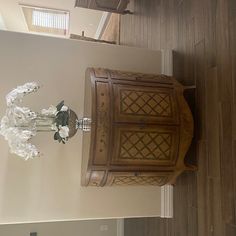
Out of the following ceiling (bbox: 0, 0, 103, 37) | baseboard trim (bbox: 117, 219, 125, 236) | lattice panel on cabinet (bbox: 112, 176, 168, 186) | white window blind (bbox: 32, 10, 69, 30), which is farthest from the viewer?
white window blind (bbox: 32, 10, 69, 30)

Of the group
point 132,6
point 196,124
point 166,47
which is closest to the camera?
point 196,124

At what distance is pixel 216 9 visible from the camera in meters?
2.06

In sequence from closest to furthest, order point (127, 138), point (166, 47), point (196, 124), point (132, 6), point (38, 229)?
point (127, 138), point (196, 124), point (166, 47), point (132, 6), point (38, 229)

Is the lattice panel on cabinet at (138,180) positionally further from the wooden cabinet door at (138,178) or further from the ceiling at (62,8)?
the ceiling at (62,8)

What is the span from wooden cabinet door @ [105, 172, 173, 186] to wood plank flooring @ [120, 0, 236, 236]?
221mm

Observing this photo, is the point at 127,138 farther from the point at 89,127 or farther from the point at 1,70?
the point at 1,70

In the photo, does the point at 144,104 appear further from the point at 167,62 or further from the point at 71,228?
the point at 71,228

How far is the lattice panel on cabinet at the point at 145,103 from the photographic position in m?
2.08

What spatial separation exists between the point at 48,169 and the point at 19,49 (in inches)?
40.6

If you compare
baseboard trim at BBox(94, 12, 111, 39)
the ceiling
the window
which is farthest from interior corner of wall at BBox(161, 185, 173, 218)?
the window

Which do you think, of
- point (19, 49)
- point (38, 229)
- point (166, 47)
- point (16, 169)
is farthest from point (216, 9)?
point (38, 229)

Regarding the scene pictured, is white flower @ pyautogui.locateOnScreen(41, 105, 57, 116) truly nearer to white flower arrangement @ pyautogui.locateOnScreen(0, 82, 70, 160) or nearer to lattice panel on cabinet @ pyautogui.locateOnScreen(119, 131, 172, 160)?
white flower arrangement @ pyautogui.locateOnScreen(0, 82, 70, 160)

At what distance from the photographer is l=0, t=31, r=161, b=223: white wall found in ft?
7.64

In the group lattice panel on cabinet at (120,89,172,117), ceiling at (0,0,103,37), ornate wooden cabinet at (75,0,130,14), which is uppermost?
ceiling at (0,0,103,37)
